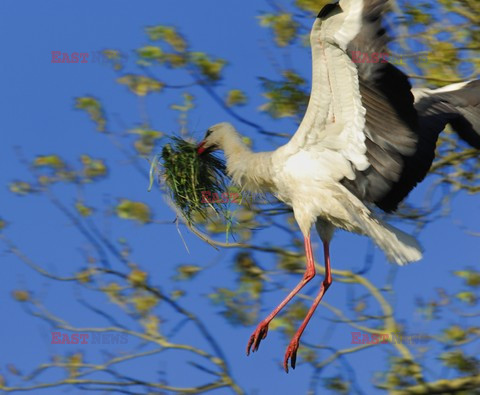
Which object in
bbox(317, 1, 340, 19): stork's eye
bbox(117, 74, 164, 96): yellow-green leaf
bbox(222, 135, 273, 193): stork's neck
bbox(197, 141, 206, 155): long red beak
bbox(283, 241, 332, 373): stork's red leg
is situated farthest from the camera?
bbox(117, 74, 164, 96): yellow-green leaf

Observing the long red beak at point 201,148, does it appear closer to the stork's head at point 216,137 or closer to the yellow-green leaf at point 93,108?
the stork's head at point 216,137

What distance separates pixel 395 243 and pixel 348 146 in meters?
0.63

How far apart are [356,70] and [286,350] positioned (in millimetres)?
1771

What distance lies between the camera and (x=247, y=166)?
715 centimetres

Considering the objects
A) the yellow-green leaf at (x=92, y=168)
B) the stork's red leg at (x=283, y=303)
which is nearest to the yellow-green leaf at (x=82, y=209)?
the yellow-green leaf at (x=92, y=168)

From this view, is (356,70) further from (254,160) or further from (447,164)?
(447,164)

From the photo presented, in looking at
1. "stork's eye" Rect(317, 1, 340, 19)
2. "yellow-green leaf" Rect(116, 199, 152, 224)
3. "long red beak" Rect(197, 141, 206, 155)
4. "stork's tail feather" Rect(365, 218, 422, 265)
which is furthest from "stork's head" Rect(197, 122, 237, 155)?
"stork's eye" Rect(317, 1, 340, 19)

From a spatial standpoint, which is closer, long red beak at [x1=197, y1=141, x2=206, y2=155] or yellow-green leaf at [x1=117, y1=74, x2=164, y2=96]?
long red beak at [x1=197, y1=141, x2=206, y2=155]

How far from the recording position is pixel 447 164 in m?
7.70

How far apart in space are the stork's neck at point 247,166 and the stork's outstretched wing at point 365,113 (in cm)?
33

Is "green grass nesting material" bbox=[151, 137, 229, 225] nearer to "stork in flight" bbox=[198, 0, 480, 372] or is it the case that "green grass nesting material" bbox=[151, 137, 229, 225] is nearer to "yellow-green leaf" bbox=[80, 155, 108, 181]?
"stork in flight" bbox=[198, 0, 480, 372]

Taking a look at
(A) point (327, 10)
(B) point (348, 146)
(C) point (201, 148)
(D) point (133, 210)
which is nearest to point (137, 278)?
(D) point (133, 210)

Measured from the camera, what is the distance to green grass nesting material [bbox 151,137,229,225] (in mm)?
7309

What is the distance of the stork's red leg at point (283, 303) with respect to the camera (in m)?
6.77
